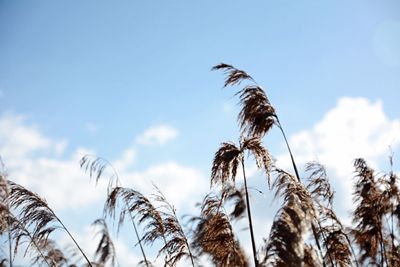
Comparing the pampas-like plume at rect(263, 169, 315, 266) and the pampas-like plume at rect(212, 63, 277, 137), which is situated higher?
the pampas-like plume at rect(212, 63, 277, 137)

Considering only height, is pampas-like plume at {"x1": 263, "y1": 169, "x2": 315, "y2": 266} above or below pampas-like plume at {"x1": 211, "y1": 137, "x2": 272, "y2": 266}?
below

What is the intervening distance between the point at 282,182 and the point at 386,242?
4447mm

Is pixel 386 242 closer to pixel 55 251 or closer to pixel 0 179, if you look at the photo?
pixel 0 179

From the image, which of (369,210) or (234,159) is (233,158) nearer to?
(234,159)

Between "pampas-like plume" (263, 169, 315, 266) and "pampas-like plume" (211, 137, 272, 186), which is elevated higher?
"pampas-like plume" (211, 137, 272, 186)

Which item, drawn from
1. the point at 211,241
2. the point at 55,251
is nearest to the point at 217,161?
the point at 211,241

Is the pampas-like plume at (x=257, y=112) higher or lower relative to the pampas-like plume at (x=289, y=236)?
higher

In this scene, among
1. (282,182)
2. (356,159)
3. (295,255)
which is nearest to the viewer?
(295,255)

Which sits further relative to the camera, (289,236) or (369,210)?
(369,210)

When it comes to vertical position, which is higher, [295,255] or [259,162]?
[259,162]

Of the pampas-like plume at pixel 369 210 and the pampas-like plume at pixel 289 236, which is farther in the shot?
the pampas-like plume at pixel 369 210

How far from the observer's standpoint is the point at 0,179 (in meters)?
7.99

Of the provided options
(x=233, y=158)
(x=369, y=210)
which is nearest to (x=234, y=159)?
(x=233, y=158)

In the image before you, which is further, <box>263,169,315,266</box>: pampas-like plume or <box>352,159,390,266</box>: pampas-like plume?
<box>352,159,390,266</box>: pampas-like plume
